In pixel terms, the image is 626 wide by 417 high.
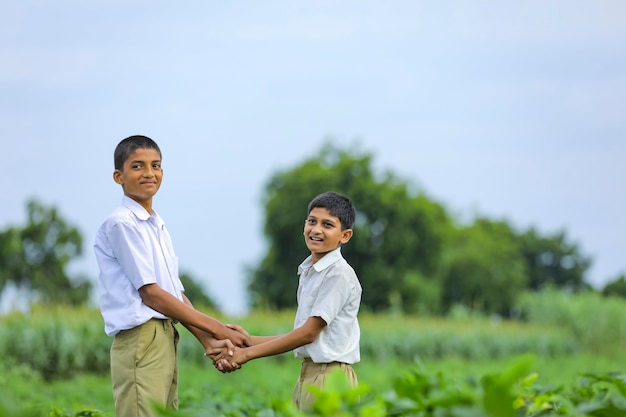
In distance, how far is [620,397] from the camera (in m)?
2.37

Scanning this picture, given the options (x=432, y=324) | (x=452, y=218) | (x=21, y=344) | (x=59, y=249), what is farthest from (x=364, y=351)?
(x=452, y=218)

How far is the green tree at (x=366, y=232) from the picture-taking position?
35.1m

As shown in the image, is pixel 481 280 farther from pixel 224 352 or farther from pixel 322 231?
pixel 322 231

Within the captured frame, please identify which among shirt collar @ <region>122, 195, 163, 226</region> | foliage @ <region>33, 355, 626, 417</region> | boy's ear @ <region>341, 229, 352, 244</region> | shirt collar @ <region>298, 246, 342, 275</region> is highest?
shirt collar @ <region>122, 195, 163, 226</region>

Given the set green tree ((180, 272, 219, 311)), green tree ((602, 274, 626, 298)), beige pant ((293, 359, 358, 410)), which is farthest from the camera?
green tree ((602, 274, 626, 298))

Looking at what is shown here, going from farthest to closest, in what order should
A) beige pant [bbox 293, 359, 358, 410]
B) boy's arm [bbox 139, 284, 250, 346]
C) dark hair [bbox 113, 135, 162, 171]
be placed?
dark hair [bbox 113, 135, 162, 171] < boy's arm [bbox 139, 284, 250, 346] < beige pant [bbox 293, 359, 358, 410]

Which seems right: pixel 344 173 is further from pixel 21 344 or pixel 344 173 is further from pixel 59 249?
pixel 21 344

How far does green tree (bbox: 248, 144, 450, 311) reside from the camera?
35125mm

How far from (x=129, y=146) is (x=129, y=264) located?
0.57 metres

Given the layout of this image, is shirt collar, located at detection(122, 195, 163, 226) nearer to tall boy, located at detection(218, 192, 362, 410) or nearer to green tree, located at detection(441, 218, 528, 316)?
tall boy, located at detection(218, 192, 362, 410)

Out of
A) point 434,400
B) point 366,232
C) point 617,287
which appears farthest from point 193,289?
point 434,400

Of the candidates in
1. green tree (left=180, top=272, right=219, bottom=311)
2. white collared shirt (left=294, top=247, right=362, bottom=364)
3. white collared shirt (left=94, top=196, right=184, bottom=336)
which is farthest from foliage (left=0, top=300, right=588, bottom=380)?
green tree (left=180, top=272, right=219, bottom=311)

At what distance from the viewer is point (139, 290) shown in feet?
13.3

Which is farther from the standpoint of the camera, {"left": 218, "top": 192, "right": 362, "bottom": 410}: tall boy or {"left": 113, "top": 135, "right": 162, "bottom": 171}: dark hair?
{"left": 113, "top": 135, "right": 162, "bottom": 171}: dark hair
